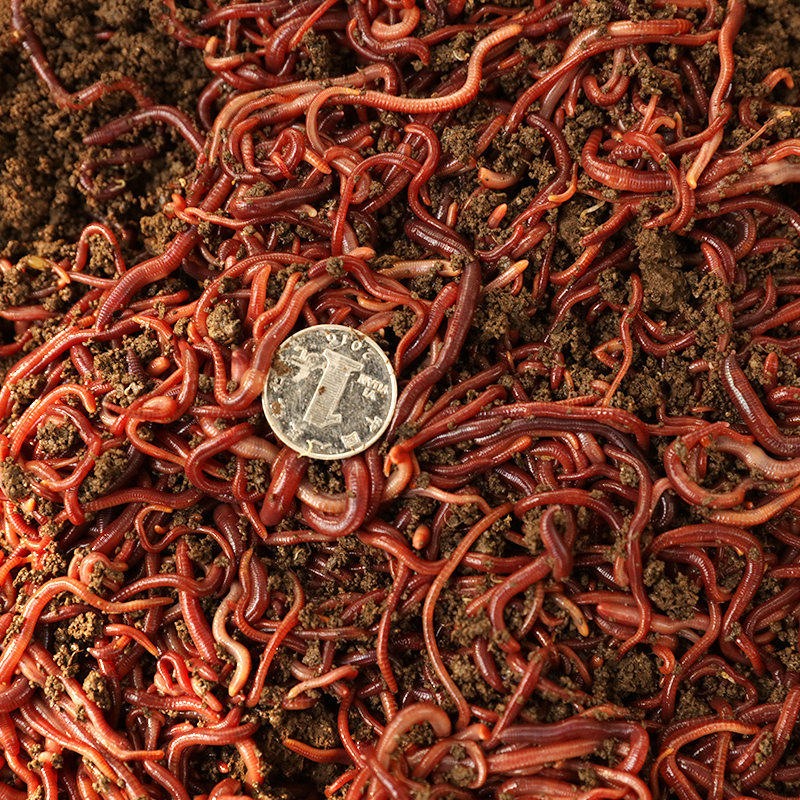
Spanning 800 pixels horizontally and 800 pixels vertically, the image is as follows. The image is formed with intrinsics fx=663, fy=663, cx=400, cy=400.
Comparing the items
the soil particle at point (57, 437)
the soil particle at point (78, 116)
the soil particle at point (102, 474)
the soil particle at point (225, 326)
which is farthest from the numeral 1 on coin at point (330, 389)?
the soil particle at point (78, 116)

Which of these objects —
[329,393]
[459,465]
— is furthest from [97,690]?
[459,465]

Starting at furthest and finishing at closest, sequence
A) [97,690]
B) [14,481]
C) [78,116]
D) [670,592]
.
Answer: [78,116] < [14,481] < [97,690] < [670,592]

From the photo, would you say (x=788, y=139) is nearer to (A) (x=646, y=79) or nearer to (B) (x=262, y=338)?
(A) (x=646, y=79)

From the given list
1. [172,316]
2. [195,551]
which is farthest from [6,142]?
[195,551]

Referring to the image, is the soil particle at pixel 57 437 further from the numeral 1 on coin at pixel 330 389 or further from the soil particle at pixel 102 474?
the numeral 1 on coin at pixel 330 389

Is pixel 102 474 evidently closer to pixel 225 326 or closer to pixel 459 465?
pixel 225 326

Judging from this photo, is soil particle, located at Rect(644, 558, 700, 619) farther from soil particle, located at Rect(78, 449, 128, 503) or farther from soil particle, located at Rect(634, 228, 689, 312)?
soil particle, located at Rect(78, 449, 128, 503)

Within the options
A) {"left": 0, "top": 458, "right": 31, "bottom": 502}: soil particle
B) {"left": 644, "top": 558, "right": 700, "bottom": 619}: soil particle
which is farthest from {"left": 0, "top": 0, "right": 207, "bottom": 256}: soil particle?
{"left": 644, "top": 558, "right": 700, "bottom": 619}: soil particle
